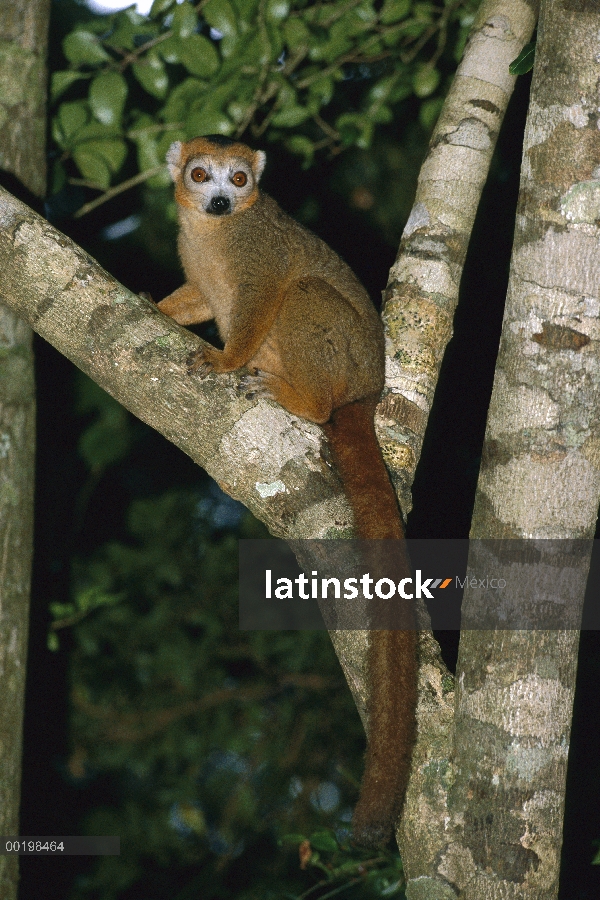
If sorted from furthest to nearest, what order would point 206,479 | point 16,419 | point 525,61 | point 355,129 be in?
point 206,479, point 355,129, point 16,419, point 525,61

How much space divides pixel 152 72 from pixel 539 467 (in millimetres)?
3689

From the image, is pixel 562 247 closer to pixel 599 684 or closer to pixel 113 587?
pixel 599 684

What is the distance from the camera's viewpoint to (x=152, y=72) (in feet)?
16.0

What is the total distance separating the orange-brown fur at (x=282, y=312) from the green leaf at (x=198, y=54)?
39 centimetres

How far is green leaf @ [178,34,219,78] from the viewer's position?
467 cm

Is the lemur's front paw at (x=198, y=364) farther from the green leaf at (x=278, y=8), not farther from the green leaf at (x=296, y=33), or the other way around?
the green leaf at (x=296, y=33)

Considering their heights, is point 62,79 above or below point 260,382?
above

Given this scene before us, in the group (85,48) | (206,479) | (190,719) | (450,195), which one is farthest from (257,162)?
(190,719)

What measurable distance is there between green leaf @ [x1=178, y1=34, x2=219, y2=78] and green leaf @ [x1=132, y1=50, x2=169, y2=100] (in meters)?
0.18

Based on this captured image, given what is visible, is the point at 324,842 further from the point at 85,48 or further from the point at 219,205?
the point at 85,48

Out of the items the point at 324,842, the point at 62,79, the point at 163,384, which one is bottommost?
the point at 324,842

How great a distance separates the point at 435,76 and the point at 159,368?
3.44 metres

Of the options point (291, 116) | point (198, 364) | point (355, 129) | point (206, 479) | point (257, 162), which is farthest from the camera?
point (206, 479)

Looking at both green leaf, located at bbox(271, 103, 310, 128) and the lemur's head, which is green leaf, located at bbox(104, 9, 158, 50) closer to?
the lemur's head
